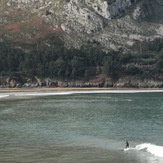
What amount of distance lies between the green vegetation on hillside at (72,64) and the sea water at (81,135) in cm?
7809

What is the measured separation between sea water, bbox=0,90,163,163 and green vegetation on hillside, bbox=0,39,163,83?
256 feet

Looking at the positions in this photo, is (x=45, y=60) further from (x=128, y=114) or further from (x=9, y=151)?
(x=9, y=151)

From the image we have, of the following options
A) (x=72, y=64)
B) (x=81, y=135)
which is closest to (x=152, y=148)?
(x=81, y=135)

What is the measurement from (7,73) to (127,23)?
250 ft

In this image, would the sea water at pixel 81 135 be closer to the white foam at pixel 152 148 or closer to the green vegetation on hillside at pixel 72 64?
the white foam at pixel 152 148

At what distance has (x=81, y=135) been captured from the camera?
4906 cm

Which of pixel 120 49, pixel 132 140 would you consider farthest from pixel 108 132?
pixel 120 49

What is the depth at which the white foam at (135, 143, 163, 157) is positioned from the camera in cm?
3771

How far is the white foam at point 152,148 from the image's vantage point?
124 ft

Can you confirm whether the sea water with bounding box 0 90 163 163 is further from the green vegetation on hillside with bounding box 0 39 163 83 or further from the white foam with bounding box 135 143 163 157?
the green vegetation on hillside with bounding box 0 39 163 83

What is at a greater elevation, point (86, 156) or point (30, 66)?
point (30, 66)

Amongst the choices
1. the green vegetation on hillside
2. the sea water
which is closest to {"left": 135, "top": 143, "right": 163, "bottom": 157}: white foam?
the sea water

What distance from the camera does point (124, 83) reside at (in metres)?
152

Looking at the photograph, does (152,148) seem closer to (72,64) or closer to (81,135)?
(81,135)
